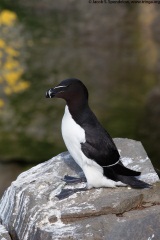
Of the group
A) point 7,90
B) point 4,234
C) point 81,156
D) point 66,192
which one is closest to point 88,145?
point 81,156

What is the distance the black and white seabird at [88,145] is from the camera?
18.0ft

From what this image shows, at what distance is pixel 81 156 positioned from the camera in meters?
5.52

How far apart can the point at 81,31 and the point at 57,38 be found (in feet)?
0.78

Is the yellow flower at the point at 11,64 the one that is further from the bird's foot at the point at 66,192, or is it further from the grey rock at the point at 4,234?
the bird's foot at the point at 66,192

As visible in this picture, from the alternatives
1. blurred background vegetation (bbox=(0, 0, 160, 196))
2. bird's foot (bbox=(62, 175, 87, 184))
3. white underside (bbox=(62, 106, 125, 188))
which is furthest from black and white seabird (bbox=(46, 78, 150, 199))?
blurred background vegetation (bbox=(0, 0, 160, 196))

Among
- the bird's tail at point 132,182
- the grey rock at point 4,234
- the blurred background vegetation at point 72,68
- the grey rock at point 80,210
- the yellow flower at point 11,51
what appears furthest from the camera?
the yellow flower at point 11,51

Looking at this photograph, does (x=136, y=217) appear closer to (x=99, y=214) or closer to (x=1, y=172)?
(x=99, y=214)

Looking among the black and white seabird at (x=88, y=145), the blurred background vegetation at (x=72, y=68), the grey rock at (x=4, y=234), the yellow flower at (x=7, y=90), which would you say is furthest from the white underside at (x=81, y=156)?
the yellow flower at (x=7, y=90)

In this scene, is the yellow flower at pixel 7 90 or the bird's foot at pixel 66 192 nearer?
the bird's foot at pixel 66 192

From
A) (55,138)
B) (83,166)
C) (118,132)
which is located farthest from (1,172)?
(83,166)

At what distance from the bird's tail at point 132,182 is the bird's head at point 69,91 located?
1.85 feet

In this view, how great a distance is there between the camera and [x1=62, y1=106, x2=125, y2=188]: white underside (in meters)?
5.48

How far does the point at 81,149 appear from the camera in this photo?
18.0 feet

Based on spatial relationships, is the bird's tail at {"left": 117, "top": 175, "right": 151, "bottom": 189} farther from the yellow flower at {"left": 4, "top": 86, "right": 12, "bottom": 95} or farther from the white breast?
the yellow flower at {"left": 4, "top": 86, "right": 12, "bottom": 95}
